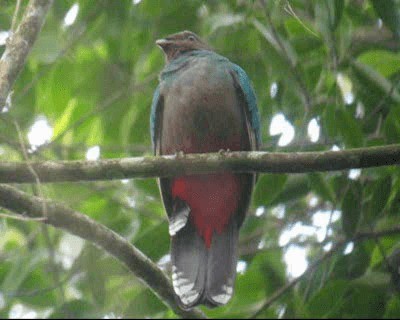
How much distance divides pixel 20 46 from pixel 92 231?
3.44 feet

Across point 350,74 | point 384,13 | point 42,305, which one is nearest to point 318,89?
point 350,74

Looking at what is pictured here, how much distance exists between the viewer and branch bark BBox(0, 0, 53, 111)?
14.3ft

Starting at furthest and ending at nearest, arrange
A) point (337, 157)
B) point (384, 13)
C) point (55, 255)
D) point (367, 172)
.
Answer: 1. point (55, 255)
2. point (367, 172)
3. point (384, 13)
4. point (337, 157)

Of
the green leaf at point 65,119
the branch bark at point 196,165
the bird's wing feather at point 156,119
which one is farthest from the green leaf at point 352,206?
the green leaf at point 65,119

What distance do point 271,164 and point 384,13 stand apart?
3.42 ft

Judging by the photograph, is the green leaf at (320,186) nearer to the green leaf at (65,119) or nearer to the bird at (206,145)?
the bird at (206,145)

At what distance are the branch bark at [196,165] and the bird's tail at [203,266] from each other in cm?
83

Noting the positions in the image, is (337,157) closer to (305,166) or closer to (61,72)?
(305,166)

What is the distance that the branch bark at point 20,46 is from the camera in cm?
435

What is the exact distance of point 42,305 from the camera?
5.66 meters

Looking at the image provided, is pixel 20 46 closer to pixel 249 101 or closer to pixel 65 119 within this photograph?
pixel 249 101

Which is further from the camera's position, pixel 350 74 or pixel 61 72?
pixel 61 72

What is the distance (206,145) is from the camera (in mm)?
5289

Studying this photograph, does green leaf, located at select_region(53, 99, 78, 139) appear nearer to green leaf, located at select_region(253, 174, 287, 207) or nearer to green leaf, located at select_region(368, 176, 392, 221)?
green leaf, located at select_region(253, 174, 287, 207)
